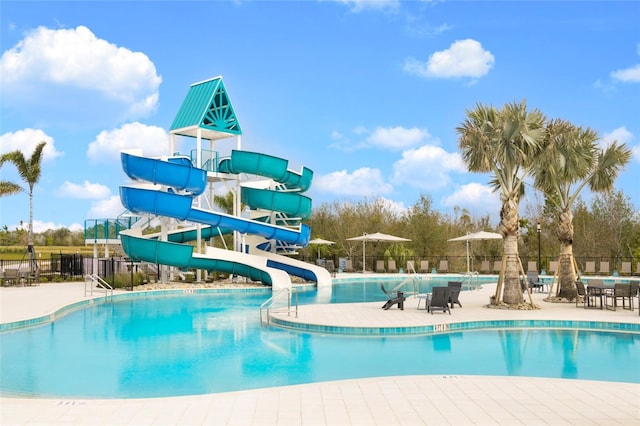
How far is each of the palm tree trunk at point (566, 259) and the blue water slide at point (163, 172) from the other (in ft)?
44.5

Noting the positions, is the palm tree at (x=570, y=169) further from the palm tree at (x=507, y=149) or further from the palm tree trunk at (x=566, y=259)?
the palm tree at (x=507, y=149)

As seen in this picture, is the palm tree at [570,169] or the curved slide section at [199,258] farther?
the curved slide section at [199,258]

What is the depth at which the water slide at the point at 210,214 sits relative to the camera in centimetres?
2280

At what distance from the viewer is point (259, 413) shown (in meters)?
6.07

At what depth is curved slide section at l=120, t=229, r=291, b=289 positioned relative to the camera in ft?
76.6

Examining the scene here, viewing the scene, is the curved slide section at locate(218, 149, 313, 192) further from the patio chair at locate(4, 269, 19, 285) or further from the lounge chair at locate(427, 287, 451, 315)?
the lounge chair at locate(427, 287, 451, 315)

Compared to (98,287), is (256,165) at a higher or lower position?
higher

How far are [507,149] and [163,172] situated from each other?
13.3 meters

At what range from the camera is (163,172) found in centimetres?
2294

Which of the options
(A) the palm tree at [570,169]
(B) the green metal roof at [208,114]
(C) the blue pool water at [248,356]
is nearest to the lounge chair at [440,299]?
(C) the blue pool water at [248,356]

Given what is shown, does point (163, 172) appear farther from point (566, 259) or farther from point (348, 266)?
point (566, 259)

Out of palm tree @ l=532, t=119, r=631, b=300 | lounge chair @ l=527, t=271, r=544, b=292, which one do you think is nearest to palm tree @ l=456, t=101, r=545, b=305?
palm tree @ l=532, t=119, r=631, b=300

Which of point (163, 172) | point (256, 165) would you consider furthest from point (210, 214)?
point (256, 165)

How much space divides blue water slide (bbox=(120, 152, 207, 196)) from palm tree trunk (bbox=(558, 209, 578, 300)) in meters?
13.6
